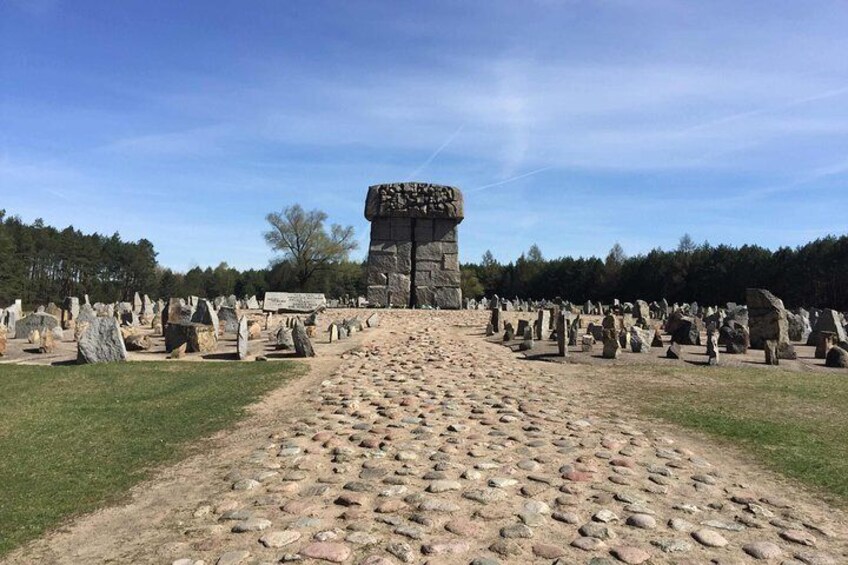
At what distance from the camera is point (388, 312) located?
70.6 feet

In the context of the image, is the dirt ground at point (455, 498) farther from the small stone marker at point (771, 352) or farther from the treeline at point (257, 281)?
the treeline at point (257, 281)

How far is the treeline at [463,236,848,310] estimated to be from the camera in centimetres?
3509

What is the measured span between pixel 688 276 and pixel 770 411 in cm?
4179

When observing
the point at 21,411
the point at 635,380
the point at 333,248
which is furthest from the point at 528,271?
the point at 21,411

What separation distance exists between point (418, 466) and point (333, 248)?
44.1 metres

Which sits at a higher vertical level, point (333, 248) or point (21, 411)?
point (333, 248)

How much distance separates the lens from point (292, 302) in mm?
24203

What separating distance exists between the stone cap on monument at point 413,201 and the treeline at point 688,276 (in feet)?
79.1

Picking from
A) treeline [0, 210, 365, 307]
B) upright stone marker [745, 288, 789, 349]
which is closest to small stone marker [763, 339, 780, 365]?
upright stone marker [745, 288, 789, 349]

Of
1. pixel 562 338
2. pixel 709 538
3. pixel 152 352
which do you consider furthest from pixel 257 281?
pixel 709 538

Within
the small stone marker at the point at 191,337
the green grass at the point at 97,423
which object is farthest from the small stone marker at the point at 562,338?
the small stone marker at the point at 191,337

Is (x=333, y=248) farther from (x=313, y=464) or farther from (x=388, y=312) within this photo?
(x=313, y=464)

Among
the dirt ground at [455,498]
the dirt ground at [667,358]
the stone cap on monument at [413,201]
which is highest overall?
the stone cap on monument at [413,201]

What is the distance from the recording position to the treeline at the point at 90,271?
154 feet
